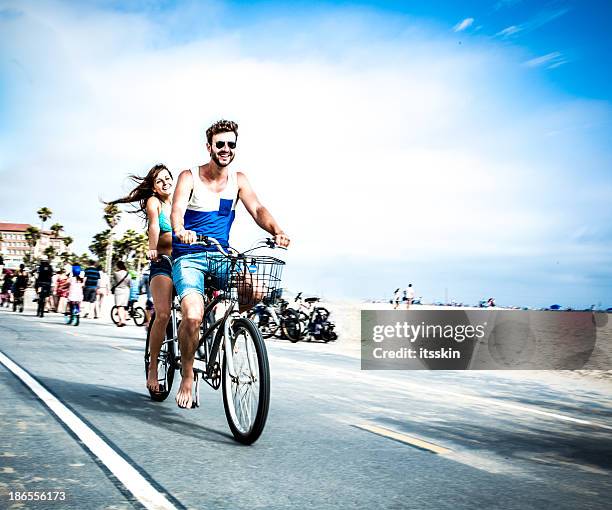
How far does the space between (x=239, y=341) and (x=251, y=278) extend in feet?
1.60

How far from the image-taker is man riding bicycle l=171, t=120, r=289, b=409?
502 cm

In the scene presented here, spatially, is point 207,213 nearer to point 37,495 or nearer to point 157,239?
point 157,239

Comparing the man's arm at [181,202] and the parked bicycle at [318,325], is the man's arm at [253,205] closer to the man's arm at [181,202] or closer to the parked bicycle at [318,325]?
the man's arm at [181,202]

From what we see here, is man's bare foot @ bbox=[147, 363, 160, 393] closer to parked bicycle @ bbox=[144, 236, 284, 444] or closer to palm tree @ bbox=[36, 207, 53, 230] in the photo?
parked bicycle @ bbox=[144, 236, 284, 444]

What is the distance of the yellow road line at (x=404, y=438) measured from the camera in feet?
16.0

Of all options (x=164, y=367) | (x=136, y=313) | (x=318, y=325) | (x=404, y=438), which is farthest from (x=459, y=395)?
(x=136, y=313)

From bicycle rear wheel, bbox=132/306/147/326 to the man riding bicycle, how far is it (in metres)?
17.7

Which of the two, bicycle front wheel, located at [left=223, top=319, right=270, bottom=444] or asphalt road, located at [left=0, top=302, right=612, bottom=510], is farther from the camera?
bicycle front wheel, located at [left=223, top=319, right=270, bottom=444]

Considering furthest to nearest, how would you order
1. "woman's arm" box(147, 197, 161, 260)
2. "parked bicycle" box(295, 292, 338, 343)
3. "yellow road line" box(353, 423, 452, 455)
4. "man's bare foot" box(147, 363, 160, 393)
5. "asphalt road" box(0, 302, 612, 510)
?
"parked bicycle" box(295, 292, 338, 343), "man's bare foot" box(147, 363, 160, 393), "woman's arm" box(147, 197, 161, 260), "yellow road line" box(353, 423, 452, 455), "asphalt road" box(0, 302, 612, 510)

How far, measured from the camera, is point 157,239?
579 cm

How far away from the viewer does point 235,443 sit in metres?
4.75

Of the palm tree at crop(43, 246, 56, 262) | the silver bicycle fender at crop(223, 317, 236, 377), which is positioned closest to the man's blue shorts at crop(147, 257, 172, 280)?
the silver bicycle fender at crop(223, 317, 236, 377)

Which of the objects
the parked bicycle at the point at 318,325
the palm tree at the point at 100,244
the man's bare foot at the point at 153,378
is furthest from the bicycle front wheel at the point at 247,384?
the palm tree at the point at 100,244

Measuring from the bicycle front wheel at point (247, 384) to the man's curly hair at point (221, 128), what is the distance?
148 cm
